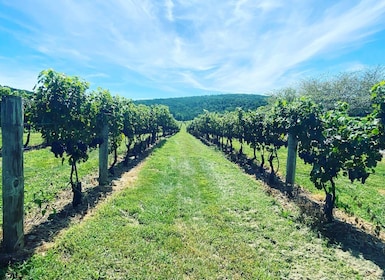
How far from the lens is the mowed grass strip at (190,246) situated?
14.3 ft

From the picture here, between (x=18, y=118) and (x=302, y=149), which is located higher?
(x=18, y=118)

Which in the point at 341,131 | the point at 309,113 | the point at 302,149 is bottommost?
the point at 302,149

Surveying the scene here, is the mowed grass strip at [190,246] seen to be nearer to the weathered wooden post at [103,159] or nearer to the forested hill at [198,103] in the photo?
the weathered wooden post at [103,159]

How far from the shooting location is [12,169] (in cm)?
460

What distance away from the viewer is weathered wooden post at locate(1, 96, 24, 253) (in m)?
4.51

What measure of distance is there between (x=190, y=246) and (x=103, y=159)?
590 cm

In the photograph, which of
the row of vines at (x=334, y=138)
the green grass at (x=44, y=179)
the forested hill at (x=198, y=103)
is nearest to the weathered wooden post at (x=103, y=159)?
the green grass at (x=44, y=179)

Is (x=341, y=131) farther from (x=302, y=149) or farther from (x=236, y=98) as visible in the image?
(x=236, y=98)

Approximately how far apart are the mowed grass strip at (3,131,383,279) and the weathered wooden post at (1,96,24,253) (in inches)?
25.3

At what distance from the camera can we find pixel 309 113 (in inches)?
313

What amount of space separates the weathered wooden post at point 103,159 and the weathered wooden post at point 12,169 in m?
5.08

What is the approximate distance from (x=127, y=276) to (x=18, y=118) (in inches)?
129

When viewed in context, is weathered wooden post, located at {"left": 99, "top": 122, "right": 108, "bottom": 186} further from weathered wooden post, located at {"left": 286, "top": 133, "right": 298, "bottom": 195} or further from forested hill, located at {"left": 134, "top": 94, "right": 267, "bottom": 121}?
forested hill, located at {"left": 134, "top": 94, "right": 267, "bottom": 121}

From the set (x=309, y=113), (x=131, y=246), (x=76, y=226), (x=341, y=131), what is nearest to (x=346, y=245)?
(x=341, y=131)
